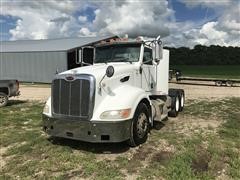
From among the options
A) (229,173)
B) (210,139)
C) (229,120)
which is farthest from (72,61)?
(229,173)

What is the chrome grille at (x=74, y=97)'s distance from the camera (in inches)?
268

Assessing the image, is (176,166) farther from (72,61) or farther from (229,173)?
(72,61)

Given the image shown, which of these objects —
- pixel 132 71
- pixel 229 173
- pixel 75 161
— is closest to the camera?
pixel 229 173

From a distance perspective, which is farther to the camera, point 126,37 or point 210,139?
point 126,37

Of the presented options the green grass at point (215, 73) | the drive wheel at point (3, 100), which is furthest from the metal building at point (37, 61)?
the green grass at point (215, 73)

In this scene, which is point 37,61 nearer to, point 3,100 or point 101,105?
point 3,100

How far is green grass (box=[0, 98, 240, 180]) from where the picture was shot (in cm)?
592

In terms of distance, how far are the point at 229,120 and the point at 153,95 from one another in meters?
3.10

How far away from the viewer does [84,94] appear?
683cm

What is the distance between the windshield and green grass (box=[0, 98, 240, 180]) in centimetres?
210

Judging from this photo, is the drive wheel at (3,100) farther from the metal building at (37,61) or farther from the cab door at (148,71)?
the metal building at (37,61)

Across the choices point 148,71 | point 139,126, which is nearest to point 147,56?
point 148,71

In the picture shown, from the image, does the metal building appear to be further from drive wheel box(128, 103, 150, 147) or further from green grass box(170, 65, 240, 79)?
drive wheel box(128, 103, 150, 147)

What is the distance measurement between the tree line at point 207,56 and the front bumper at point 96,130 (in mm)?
85872
